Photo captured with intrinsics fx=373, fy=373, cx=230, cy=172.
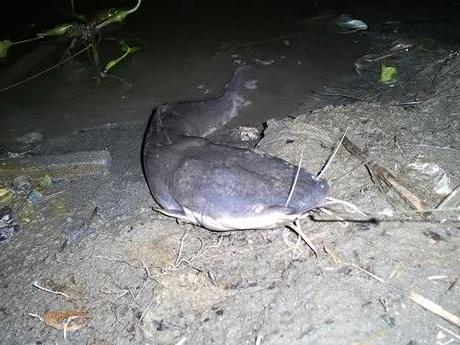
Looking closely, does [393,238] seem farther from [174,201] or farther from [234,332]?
[174,201]

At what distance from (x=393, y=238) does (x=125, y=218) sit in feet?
5.87

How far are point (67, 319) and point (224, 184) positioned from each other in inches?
45.4

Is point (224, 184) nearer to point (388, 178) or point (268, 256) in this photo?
point (268, 256)

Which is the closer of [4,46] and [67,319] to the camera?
[67,319]

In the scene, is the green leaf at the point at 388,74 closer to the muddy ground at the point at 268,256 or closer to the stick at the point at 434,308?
the muddy ground at the point at 268,256

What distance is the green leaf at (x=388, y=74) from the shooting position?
398cm

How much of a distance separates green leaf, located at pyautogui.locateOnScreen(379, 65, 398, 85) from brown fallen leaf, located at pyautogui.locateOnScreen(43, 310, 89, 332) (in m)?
3.58

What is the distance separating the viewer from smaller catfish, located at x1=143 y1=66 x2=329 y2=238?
1.92 meters

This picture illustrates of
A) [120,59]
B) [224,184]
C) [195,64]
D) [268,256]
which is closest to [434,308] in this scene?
[268,256]

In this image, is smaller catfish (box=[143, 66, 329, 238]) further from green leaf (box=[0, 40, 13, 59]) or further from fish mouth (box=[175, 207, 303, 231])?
green leaf (box=[0, 40, 13, 59])

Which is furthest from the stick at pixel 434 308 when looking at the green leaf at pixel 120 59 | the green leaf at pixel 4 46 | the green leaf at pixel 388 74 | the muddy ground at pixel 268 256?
the green leaf at pixel 4 46

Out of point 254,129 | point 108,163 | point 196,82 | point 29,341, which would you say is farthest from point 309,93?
point 29,341

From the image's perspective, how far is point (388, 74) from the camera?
4.00 m

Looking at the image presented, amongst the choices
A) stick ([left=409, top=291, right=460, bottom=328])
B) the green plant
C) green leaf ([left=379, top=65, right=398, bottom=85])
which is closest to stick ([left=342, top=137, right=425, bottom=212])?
stick ([left=409, top=291, right=460, bottom=328])
